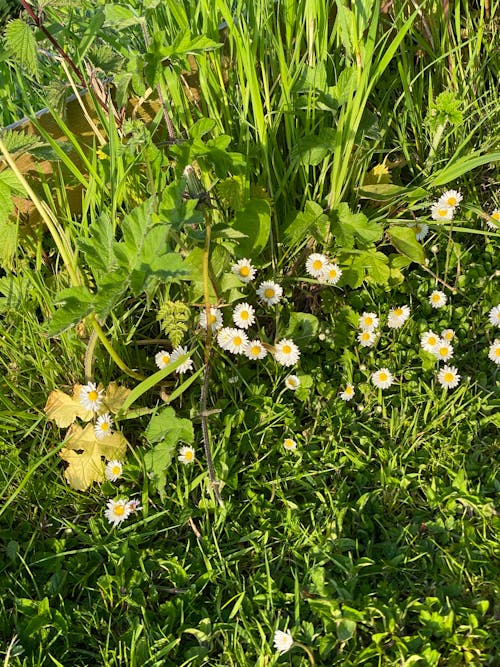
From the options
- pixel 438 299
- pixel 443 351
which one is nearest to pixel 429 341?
pixel 443 351

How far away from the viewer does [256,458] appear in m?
1.74

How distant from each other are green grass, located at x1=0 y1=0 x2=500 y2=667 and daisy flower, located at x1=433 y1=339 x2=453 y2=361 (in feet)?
0.09

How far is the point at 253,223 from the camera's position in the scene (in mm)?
1695

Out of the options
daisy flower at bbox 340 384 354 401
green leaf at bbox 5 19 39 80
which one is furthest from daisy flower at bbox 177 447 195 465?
green leaf at bbox 5 19 39 80

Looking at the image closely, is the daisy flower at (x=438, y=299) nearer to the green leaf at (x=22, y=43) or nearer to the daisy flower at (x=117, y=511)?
the daisy flower at (x=117, y=511)

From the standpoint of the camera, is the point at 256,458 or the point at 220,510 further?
the point at 256,458

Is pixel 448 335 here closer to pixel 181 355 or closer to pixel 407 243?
pixel 407 243

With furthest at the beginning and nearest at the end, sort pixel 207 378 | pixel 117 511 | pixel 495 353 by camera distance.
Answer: pixel 495 353 → pixel 117 511 → pixel 207 378

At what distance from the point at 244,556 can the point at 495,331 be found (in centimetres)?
98

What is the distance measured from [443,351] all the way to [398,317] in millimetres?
159

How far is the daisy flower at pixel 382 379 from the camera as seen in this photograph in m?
1.82

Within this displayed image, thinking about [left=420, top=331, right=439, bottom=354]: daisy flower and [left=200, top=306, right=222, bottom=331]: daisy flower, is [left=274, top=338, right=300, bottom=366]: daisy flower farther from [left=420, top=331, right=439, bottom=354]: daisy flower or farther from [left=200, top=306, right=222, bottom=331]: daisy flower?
[left=420, top=331, right=439, bottom=354]: daisy flower

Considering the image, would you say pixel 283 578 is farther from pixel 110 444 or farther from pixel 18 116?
pixel 18 116

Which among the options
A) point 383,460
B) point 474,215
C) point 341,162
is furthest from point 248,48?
point 383,460
